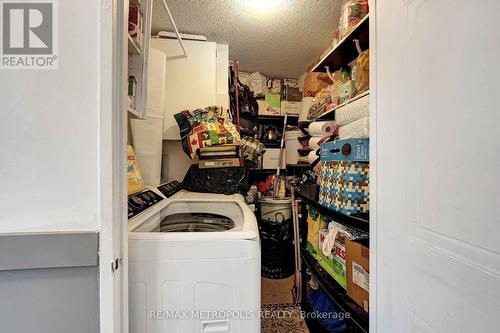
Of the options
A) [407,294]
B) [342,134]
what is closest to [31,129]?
[407,294]

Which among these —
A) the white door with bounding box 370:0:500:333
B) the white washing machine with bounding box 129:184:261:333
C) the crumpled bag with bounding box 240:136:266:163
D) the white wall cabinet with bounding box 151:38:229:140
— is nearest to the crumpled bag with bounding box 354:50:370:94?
the white door with bounding box 370:0:500:333

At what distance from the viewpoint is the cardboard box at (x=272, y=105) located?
315 centimetres

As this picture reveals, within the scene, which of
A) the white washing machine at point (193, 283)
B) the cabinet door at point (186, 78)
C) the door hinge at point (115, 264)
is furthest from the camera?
the cabinet door at point (186, 78)

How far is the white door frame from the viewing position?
61cm

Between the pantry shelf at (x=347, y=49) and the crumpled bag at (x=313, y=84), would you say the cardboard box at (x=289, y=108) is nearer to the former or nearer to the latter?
the crumpled bag at (x=313, y=84)

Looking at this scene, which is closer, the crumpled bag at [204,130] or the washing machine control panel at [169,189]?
the washing machine control panel at [169,189]

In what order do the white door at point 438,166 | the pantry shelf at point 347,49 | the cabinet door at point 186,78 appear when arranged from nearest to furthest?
the white door at point 438,166, the pantry shelf at point 347,49, the cabinet door at point 186,78

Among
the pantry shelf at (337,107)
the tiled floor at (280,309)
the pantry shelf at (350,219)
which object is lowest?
the tiled floor at (280,309)

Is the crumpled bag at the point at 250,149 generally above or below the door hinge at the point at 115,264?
above

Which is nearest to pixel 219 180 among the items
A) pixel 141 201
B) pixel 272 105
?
pixel 141 201

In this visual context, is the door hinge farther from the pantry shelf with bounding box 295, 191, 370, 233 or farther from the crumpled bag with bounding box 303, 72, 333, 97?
the crumpled bag with bounding box 303, 72, 333, 97

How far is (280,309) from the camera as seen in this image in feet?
6.73

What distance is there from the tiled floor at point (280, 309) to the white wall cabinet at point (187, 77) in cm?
175

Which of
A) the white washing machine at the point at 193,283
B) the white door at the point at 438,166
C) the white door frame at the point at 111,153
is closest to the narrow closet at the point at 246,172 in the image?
the white washing machine at the point at 193,283
